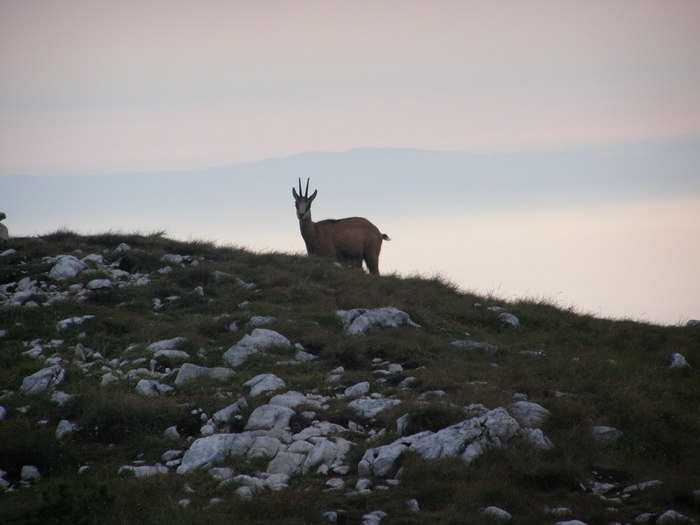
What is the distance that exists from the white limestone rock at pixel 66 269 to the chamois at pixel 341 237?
8083 millimetres

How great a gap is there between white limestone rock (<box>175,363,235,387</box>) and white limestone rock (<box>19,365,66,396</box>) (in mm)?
1809

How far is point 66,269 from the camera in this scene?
1612 centimetres

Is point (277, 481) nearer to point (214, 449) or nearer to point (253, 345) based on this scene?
point (214, 449)

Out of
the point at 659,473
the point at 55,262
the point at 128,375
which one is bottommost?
the point at 659,473

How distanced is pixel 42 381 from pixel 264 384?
341cm

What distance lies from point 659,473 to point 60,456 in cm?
711

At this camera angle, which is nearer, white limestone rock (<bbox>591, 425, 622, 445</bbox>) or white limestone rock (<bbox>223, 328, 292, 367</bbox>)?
white limestone rock (<bbox>591, 425, 622, 445</bbox>)

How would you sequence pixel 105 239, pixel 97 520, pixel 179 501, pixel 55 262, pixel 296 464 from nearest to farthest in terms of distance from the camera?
pixel 97 520 < pixel 179 501 < pixel 296 464 < pixel 55 262 < pixel 105 239

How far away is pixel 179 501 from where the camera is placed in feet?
25.0

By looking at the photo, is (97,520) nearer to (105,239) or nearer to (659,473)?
(659,473)

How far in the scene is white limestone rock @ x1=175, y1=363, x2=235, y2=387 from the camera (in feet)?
36.7

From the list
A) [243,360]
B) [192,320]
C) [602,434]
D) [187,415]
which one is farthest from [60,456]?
[602,434]

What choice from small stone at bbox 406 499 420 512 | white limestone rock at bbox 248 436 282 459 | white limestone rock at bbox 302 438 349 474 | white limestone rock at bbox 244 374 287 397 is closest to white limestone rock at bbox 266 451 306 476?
white limestone rock at bbox 302 438 349 474

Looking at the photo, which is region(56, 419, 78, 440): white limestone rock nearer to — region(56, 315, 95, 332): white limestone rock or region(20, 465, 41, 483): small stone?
region(20, 465, 41, 483): small stone
